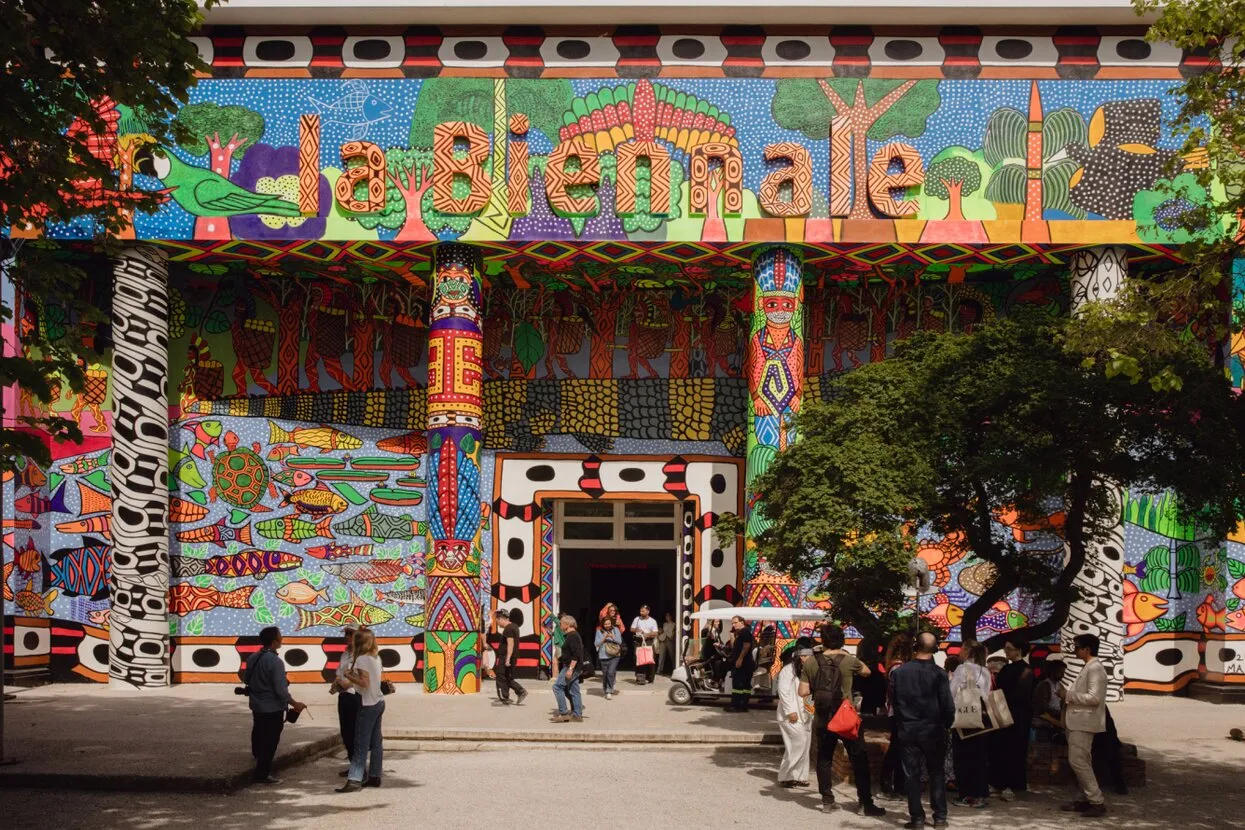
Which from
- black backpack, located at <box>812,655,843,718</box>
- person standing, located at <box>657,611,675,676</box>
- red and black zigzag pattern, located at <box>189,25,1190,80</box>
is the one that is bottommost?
person standing, located at <box>657,611,675,676</box>

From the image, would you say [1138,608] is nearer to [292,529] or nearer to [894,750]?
→ [894,750]

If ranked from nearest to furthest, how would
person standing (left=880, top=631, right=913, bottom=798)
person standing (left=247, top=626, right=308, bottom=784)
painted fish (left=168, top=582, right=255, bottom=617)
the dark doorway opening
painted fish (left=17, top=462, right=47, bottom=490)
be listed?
person standing (left=880, top=631, right=913, bottom=798) → person standing (left=247, top=626, right=308, bottom=784) → painted fish (left=17, top=462, right=47, bottom=490) → painted fish (left=168, top=582, right=255, bottom=617) → the dark doorway opening

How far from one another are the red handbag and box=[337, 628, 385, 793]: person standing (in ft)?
13.7

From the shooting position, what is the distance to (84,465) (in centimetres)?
2430

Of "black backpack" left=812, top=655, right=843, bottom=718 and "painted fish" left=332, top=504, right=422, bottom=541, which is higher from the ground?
"painted fish" left=332, top=504, right=422, bottom=541

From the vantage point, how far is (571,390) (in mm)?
25422

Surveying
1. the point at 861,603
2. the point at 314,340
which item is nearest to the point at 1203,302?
the point at 861,603

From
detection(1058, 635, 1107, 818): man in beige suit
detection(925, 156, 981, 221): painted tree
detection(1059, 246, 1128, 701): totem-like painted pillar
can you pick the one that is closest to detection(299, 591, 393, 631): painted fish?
detection(1059, 246, 1128, 701): totem-like painted pillar

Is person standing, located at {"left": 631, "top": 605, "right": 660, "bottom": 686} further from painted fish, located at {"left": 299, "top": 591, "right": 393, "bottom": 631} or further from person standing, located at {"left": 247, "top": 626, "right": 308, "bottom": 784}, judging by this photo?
person standing, located at {"left": 247, "top": 626, "right": 308, "bottom": 784}

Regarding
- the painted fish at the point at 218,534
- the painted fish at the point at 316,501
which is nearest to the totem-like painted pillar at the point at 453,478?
the painted fish at the point at 316,501

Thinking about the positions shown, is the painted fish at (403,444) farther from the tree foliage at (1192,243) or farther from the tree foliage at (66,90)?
the tree foliage at (1192,243)

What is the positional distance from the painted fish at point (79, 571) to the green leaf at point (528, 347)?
8168 millimetres

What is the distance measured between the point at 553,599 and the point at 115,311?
926 cm

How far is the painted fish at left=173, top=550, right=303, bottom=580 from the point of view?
24453 mm
